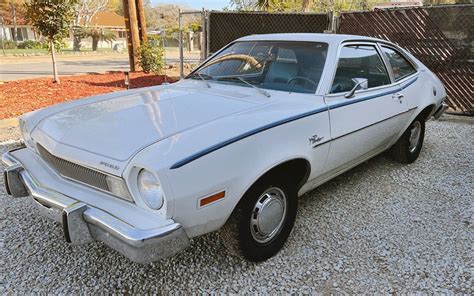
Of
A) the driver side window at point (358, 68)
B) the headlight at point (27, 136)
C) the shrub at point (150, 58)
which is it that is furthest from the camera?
the shrub at point (150, 58)

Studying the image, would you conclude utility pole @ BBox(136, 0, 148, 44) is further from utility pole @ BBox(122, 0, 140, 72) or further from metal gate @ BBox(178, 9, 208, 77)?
metal gate @ BBox(178, 9, 208, 77)

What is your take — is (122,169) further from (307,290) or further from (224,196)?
(307,290)

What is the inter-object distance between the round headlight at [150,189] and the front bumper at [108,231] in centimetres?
14

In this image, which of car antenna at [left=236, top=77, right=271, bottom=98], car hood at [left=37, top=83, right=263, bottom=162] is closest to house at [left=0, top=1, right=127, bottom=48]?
car antenna at [left=236, top=77, right=271, bottom=98]

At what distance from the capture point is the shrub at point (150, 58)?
12289 millimetres

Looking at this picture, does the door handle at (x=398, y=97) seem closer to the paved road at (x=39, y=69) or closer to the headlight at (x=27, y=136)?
the headlight at (x=27, y=136)

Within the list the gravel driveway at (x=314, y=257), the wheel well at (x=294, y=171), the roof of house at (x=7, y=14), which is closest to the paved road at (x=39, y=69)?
the gravel driveway at (x=314, y=257)

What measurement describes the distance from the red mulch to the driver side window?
599 cm

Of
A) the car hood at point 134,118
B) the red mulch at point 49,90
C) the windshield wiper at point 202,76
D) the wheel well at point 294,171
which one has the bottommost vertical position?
the red mulch at point 49,90

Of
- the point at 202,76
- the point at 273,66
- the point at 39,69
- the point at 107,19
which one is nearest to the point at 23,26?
the point at 107,19

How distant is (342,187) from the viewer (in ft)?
13.4

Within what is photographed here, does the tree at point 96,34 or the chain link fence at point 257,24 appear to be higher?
the tree at point 96,34

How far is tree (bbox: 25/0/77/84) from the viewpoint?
30.4 feet

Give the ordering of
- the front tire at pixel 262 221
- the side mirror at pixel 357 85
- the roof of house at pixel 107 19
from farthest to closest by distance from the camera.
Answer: the roof of house at pixel 107 19, the side mirror at pixel 357 85, the front tire at pixel 262 221
